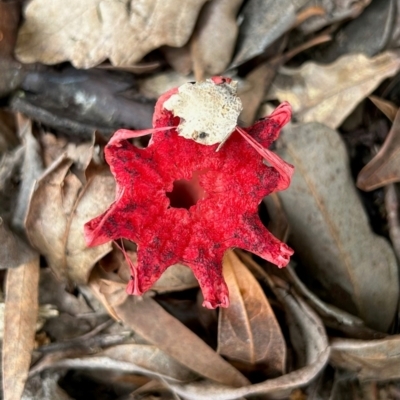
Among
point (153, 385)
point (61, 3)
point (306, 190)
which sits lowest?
point (153, 385)

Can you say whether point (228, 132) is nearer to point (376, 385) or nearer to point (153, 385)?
point (153, 385)

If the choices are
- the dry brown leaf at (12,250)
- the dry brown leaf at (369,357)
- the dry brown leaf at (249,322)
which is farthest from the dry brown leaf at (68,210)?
the dry brown leaf at (369,357)

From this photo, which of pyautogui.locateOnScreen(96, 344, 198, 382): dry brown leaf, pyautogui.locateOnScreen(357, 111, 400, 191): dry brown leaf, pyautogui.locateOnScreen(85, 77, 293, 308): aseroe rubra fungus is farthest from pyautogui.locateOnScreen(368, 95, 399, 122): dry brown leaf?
pyautogui.locateOnScreen(96, 344, 198, 382): dry brown leaf

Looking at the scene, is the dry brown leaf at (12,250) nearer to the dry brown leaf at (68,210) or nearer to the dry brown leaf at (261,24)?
the dry brown leaf at (68,210)

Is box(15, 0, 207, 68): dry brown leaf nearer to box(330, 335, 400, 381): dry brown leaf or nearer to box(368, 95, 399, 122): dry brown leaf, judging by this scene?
box(368, 95, 399, 122): dry brown leaf

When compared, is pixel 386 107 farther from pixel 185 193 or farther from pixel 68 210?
pixel 68 210

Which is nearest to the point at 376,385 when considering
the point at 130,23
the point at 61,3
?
the point at 130,23
